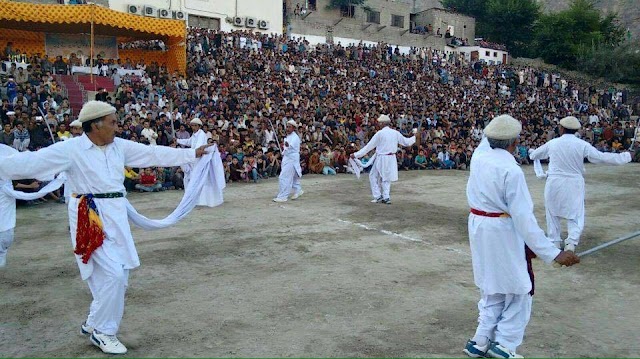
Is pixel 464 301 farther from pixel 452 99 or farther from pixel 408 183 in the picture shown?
pixel 452 99

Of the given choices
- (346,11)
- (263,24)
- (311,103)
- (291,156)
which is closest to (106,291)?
(291,156)

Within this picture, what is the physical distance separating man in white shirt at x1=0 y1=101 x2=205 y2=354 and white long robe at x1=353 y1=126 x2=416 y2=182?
25.0ft

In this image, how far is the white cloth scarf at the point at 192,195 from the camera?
4.99 m

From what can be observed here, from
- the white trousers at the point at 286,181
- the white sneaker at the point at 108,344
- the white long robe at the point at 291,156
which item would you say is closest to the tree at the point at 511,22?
the white long robe at the point at 291,156

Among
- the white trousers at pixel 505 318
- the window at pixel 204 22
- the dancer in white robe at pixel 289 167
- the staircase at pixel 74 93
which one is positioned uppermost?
the window at pixel 204 22

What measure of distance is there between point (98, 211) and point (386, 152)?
313 inches

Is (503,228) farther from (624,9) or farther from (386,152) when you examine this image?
(624,9)

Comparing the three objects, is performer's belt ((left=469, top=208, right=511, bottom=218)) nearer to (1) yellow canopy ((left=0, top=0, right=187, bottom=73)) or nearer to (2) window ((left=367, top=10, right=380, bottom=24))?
(1) yellow canopy ((left=0, top=0, right=187, bottom=73))

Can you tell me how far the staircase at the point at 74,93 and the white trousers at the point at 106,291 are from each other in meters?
13.4

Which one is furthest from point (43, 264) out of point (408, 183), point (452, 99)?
point (452, 99)

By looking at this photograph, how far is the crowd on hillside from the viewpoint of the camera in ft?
50.2

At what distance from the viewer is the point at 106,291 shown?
14.2ft

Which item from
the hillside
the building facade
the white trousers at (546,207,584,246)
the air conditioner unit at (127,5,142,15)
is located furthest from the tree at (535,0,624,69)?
the white trousers at (546,207,584,246)

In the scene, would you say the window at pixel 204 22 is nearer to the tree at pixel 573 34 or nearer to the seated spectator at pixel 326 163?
the seated spectator at pixel 326 163
